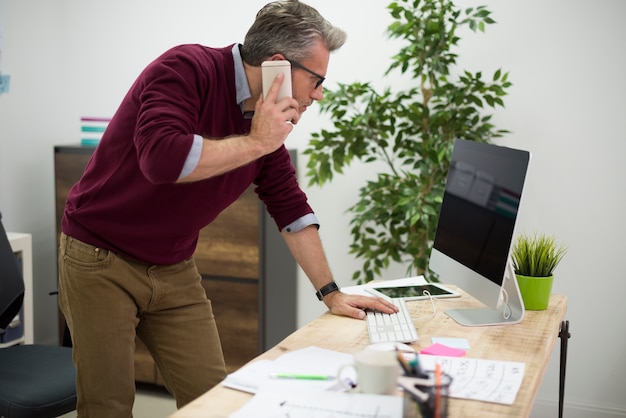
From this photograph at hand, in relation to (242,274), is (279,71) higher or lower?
higher

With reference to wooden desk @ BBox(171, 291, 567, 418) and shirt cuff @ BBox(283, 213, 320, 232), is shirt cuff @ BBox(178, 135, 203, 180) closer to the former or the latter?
wooden desk @ BBox(171, 291, 567, 418)

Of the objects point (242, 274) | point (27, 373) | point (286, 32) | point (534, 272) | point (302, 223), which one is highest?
point (286, 32)

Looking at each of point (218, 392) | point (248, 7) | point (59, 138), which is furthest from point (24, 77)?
point (218, 392)

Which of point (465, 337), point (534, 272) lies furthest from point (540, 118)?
point (465, 337)

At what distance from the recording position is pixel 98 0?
13.0 feet

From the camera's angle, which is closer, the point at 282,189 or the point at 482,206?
the point at 482,206

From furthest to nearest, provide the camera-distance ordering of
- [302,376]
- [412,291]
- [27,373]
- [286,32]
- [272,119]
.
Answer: [27,373]
[412,291]
[286,32]
[272,119]
[302,376]

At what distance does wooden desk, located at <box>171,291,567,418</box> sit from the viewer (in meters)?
1.35

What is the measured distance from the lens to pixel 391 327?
1.81 metres

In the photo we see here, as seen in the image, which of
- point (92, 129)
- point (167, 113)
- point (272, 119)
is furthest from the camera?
point (92, 129)

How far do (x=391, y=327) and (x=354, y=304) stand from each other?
178 mm

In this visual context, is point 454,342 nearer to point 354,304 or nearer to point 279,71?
point 354,304

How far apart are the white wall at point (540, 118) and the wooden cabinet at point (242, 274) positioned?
32 cm

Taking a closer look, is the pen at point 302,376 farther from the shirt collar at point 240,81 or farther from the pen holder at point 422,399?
the shirt collar at point 240,81
